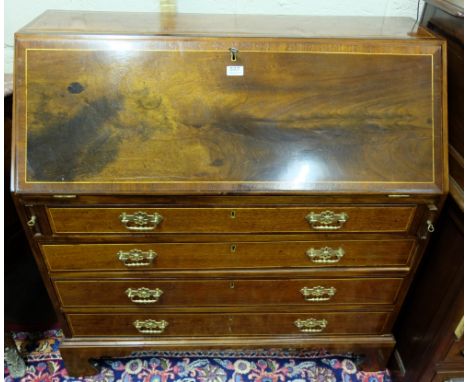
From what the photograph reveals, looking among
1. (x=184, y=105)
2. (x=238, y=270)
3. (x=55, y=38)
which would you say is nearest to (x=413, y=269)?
(x=238, y=270)

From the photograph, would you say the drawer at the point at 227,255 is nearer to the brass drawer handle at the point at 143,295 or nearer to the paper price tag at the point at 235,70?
the brass drawer handle at the point at 143,295

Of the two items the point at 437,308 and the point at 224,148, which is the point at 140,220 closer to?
the point at 224,148

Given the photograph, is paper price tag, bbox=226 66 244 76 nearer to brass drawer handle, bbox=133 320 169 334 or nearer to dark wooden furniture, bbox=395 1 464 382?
dark wooden furniture, bbox=395 1 464 382

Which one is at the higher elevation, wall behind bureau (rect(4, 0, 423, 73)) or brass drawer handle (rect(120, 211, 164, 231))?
wall behind bureau (rect(4, 0, 423, 73))

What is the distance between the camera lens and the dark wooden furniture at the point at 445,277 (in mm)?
1166

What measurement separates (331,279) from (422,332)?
1.27 ft

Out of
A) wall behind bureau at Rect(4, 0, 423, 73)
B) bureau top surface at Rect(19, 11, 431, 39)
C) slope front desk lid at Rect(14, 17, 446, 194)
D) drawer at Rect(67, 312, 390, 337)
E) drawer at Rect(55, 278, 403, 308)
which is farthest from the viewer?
wall behind bureau at Rect(4, 0, 423, 73)

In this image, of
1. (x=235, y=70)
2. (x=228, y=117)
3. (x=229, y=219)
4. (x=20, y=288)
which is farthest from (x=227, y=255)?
(x=20, y=288)

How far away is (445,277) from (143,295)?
0.99m

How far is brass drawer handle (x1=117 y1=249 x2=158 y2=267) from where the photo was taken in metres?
1.23

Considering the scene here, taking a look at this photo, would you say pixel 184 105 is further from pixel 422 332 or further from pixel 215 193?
pixel 422 332

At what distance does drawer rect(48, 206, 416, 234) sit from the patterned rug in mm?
769

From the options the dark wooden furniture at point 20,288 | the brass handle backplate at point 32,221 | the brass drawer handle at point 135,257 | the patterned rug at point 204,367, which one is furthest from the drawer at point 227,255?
the patterned rug at point 204,367

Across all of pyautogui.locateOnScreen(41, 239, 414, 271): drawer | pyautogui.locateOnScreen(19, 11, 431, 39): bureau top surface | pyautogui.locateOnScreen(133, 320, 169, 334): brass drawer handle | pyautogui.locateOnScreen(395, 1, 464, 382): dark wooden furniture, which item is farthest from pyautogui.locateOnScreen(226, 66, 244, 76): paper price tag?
pyautogui.locateOnScreen(133, 320, 169, 334): brass drawer handle
